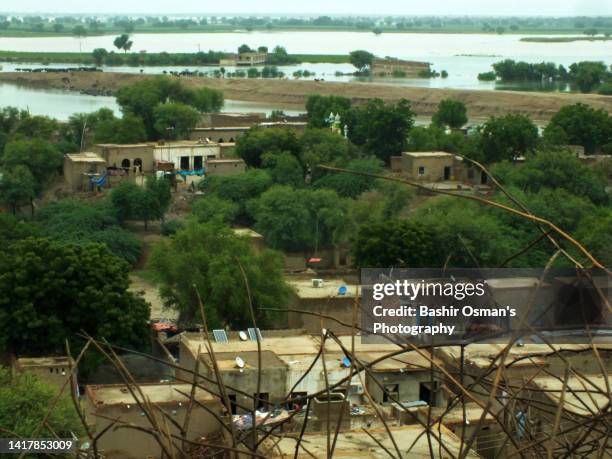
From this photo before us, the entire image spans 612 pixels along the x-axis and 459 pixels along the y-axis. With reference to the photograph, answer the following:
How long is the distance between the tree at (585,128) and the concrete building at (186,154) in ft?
14.1

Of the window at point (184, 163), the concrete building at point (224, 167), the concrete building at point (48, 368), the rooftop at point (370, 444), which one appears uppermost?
the rooftop at point (370, 444)

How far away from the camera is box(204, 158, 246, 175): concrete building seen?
1345 centimetres

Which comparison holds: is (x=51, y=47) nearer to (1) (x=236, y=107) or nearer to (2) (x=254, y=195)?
(1) (x=236, y=107)

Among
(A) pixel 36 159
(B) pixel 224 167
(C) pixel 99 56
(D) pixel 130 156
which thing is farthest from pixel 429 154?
(C) pixel 99 56

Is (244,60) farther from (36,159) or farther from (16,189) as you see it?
(16,189)

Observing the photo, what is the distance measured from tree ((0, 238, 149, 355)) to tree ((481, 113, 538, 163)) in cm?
824

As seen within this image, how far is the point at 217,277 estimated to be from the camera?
7324mm

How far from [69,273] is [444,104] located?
1376cm

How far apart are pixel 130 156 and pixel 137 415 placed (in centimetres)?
987

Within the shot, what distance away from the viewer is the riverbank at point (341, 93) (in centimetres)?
2534

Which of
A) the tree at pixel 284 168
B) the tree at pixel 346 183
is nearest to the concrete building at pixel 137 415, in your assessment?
the tree at pixel 346 183

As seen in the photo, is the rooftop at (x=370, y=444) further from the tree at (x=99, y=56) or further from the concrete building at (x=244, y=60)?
the tree at (x=99, y=56)

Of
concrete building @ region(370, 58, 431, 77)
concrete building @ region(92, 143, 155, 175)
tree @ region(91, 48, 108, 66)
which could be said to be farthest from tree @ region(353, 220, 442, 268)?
tree @ region(91, 48, 108, 66)

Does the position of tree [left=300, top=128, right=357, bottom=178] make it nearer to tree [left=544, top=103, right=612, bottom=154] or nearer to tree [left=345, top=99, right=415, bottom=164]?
tree [left=345, top=99, right=415, bottom=164]
